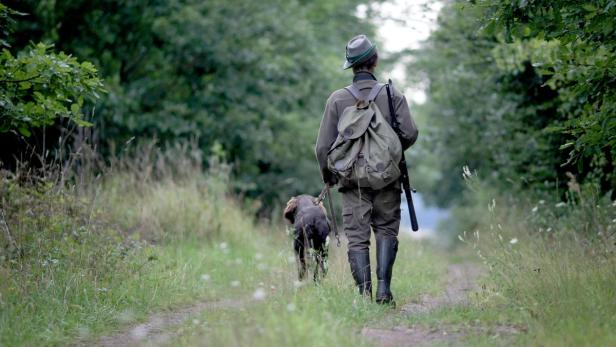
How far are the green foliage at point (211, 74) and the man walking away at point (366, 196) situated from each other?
24.3 feet

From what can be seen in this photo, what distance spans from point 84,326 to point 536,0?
13.8ft

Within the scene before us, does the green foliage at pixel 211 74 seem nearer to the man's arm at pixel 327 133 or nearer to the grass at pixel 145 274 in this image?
the grass at pixel 145 274

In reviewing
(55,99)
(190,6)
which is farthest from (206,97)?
(55,99)

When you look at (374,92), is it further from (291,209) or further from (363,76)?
(291,209)

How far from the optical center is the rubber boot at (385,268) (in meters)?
6.01

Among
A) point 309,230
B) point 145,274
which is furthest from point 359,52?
point 145,274

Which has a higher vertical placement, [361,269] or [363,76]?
[363,76]

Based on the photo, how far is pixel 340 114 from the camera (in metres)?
6.20

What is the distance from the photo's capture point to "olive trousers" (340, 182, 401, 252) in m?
6.15

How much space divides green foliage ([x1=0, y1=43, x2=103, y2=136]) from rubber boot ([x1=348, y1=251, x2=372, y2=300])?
2725 mm

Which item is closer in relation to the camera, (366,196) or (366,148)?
(366,148)

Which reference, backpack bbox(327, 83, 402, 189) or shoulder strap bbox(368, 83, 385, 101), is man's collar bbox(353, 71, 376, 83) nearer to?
shoulder strap bbox(368, 83, 385, 101)

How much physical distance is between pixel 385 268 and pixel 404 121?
1171 millimetres

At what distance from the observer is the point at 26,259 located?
259 inches
